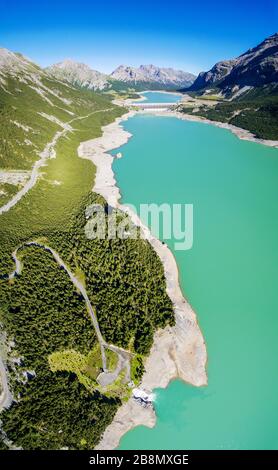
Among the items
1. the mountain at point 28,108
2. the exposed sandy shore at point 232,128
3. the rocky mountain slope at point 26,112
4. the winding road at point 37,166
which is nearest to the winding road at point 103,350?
the winding road at point 37,166

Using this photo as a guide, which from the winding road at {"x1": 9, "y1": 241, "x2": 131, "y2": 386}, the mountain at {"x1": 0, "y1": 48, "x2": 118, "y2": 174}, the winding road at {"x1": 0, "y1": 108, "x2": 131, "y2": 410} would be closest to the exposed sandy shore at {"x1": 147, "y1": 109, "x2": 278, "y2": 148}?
the mountain at {"x1": 0, "y1": 48, "x2": 118, "y2": 174}

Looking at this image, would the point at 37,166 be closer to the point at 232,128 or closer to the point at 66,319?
the point at 66,319

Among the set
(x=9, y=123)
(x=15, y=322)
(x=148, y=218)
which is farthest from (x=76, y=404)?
(x=9, y=123)

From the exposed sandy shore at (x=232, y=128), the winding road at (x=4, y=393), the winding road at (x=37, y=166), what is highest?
the exposed sandy shore at (x=232, y=128)

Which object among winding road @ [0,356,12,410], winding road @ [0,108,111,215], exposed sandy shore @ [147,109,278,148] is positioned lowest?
winding road @ [0,356,12,410]

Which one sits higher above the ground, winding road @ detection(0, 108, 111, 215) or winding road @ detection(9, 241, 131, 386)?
winding road @ detection(0, 108, 111, 215)

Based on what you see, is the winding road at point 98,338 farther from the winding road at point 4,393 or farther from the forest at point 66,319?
the forest at point 66,319

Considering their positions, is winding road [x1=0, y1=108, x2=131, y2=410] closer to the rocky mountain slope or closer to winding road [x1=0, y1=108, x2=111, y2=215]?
winding road [x1=0, y1=108, x2=111, y2=215]

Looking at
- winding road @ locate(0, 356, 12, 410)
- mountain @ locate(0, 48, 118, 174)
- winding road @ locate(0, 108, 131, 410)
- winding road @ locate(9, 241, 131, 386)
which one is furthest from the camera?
mountain @ locate(0, 48, 118, 174)
